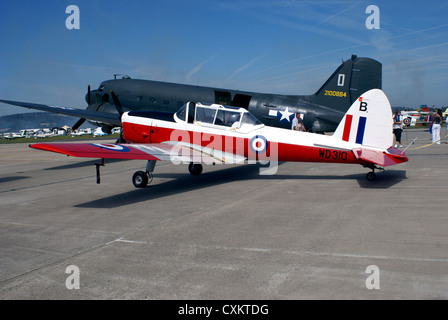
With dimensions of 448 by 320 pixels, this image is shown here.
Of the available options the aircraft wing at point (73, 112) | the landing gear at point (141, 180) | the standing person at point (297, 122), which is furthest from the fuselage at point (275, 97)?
the landing gear at point (141, 180)

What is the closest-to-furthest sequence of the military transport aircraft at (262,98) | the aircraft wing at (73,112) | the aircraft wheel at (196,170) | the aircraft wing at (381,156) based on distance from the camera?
the aircraft wing at (381,156)
the aircraft wheel at (196,170)
the military transport aircraft at (262,98)
the aircraft wing at (73,112)

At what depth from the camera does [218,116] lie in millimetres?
11461

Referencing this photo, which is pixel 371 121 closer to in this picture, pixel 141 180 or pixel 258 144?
pixel 258 144

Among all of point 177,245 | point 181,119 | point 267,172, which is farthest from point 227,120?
point 177,245

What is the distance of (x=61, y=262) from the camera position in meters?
4.88

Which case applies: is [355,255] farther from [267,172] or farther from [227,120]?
[267,172]

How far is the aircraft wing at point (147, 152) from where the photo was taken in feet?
27.8

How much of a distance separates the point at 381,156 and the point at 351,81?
8569 millimetres

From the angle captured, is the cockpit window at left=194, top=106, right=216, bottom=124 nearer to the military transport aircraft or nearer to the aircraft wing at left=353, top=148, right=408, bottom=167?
the aircraft wing at left=353, top=148, right=408, bottom=167

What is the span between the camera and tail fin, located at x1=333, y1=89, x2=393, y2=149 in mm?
9516

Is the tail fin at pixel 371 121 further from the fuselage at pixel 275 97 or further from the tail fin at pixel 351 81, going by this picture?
the tail fin at pixel 351 81

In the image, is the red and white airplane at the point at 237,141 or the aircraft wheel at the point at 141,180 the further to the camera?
the aircraft wheel at the point at 141,180

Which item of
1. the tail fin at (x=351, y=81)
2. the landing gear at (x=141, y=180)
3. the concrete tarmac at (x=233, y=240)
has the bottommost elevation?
the concrete tarmac at (x=233, y=240)
